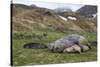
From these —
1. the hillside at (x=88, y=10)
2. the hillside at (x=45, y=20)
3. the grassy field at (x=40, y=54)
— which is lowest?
the grassy field at (x=40, y=54)

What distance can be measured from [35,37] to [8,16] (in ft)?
1.20

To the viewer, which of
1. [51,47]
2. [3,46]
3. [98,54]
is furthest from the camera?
[98,54]

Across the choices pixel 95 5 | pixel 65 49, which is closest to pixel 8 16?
pixel 65 49

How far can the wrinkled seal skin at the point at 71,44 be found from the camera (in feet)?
6.95

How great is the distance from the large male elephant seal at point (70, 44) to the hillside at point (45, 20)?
11 centimetres

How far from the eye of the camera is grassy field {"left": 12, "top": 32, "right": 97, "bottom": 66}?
6.47ft

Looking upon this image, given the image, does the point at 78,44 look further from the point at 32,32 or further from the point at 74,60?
the point at 32,32

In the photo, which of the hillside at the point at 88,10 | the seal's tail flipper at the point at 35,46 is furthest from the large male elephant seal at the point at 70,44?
the hillside at the point at 88,10

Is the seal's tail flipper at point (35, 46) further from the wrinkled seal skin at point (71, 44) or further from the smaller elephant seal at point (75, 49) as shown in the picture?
the smaller elephant seal at point (75, 49)

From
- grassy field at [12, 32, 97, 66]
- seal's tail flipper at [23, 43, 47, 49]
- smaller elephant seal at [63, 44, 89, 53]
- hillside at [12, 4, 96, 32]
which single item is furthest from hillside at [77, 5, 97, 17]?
seal's tail flipper at [23, 43, 47, 49]

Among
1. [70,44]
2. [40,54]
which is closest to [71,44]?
[70,44]

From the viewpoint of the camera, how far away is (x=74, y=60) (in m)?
2.18

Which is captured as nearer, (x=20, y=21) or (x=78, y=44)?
(x=20, y=21)

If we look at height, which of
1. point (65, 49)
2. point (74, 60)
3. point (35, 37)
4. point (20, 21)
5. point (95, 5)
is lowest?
point (74, 60)
